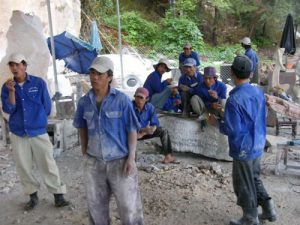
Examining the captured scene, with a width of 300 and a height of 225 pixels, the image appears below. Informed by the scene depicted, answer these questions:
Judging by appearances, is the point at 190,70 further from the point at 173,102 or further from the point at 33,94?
the point at 33,94

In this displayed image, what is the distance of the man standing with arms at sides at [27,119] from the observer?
4262mm

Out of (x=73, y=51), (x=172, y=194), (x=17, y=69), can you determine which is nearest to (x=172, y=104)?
(x=172, y=194)

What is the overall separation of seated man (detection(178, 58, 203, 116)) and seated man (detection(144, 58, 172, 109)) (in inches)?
15.7

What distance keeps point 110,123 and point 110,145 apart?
0.59ft

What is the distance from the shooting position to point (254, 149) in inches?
147

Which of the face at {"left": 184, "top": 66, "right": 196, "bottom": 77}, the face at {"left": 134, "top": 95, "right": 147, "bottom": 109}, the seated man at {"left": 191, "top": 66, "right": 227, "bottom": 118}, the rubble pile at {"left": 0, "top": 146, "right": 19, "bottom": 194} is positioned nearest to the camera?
the rubble pile at {"left": 0, "top": 146, "right": 19, "bottom": 194}

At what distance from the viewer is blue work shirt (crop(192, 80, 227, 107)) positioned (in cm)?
607

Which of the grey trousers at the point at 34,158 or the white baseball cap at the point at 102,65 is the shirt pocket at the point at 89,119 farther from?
the grey trousers at the point at 34,158

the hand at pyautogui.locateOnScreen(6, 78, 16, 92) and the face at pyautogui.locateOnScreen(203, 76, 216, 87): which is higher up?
the hand at pyautogui.locateOnScreen(6, 78, 16, 92)

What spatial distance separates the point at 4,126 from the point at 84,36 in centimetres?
1036

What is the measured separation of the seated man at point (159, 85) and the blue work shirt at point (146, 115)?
947 mm

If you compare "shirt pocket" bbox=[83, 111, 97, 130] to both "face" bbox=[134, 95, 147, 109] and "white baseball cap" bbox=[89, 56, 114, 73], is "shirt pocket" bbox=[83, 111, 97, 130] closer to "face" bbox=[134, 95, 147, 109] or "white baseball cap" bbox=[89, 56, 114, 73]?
"white baseball cap" bbox=[89, 56, 114, 73]

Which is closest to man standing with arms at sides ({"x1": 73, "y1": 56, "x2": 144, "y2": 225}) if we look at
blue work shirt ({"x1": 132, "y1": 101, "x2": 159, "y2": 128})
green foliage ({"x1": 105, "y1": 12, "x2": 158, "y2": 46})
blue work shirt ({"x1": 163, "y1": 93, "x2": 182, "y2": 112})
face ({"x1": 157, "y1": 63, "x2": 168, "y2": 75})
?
blue work shirt ({"x1": 132, "y1": 101, "x2": 159, "y2": 128})

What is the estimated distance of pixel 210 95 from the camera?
6090mm
